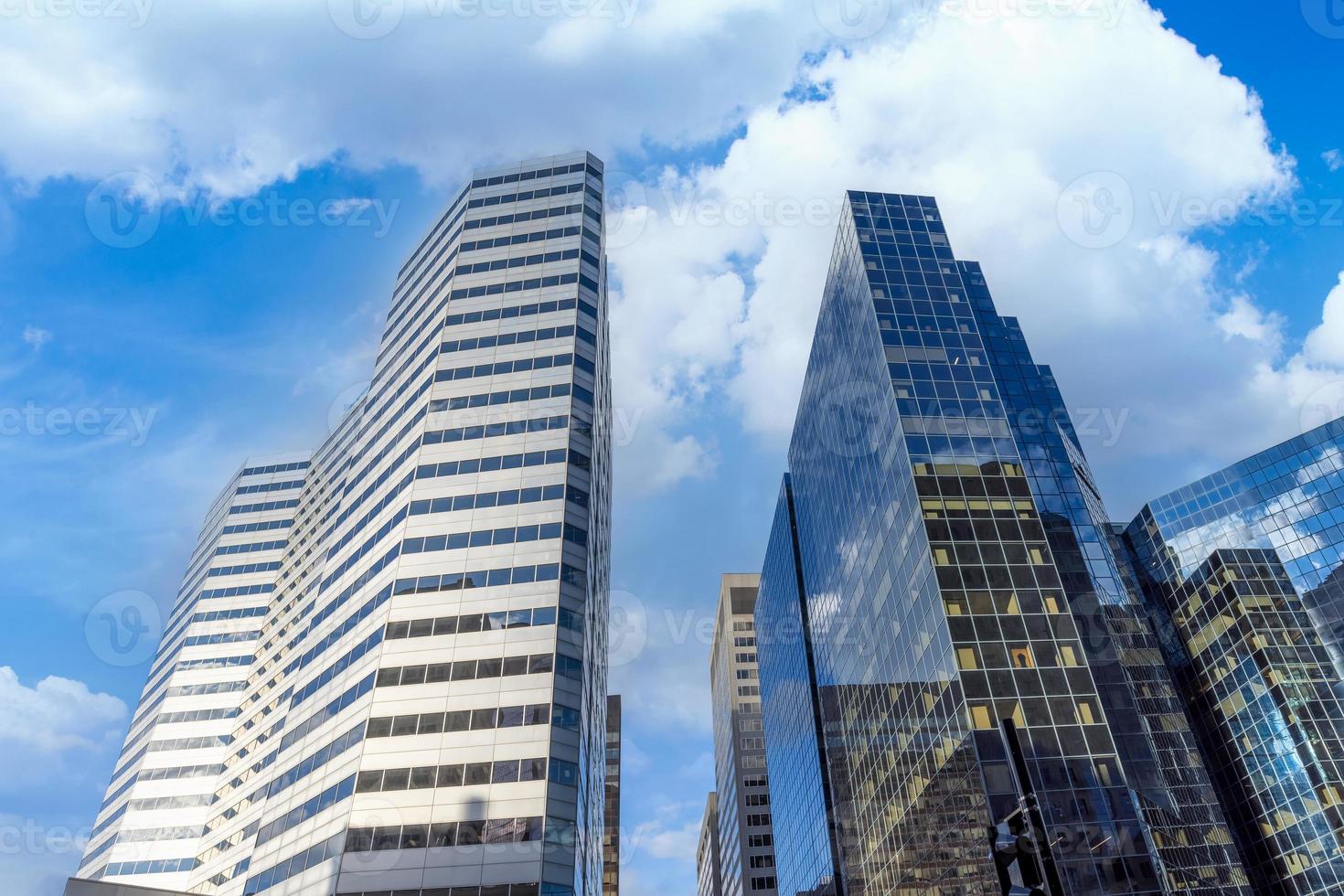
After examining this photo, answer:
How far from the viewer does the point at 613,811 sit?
142 metres

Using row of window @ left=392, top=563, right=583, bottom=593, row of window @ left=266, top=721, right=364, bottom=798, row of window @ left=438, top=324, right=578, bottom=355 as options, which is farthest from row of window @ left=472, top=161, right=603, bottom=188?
row of window @ left=266, top=721, right=364, bottom=798

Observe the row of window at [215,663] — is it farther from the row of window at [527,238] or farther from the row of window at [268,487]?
the row of window at [527,238]

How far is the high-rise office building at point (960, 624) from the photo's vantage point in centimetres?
4697

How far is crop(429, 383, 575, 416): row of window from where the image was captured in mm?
69250

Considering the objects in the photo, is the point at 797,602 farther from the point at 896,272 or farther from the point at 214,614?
the point at 214,614

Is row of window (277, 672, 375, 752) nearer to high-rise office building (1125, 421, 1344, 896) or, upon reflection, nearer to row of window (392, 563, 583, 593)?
row of window (392, 563, 583, 593)

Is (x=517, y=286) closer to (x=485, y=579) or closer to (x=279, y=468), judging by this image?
(x=485, y=579)

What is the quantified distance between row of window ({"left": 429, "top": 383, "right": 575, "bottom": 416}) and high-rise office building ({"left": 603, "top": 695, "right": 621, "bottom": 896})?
7899 cm

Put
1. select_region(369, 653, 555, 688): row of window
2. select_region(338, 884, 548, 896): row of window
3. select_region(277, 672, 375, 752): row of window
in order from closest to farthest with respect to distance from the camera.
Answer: select_region(338, 884, 548, 896): row of window, select_region(369, 653, 555, 688): row of window, select_region(277, 672, 375, 752): row of window

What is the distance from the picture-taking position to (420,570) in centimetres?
6109

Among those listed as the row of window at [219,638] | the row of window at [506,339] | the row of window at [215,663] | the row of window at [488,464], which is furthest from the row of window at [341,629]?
the row of window at [219,638]

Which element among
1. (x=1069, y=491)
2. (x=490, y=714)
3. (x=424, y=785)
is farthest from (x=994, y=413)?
(x=424, y=785)

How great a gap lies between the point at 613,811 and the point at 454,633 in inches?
3844

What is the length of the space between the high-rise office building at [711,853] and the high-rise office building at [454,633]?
333 feet
